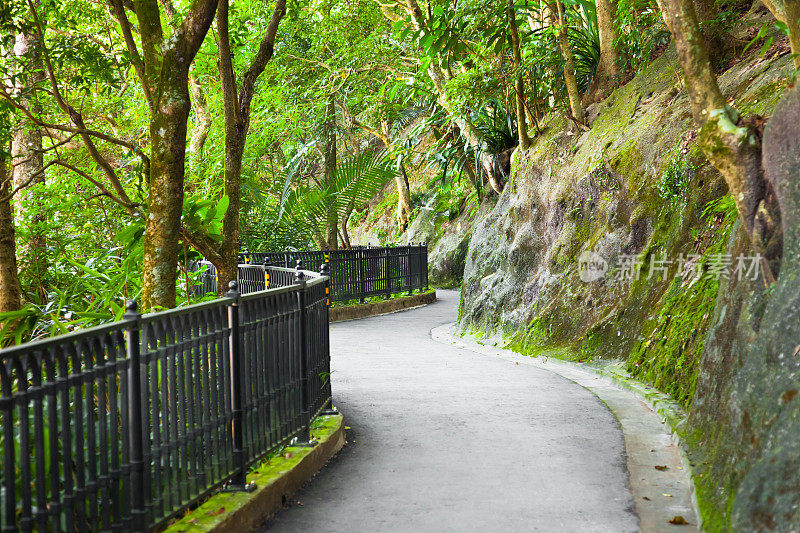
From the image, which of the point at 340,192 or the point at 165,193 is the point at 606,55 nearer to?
the point at 340,192

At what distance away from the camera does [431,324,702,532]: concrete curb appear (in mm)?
4656

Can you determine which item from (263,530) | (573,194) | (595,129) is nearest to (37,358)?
(263,530)

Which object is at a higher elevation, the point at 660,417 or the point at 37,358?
the point at 37,358

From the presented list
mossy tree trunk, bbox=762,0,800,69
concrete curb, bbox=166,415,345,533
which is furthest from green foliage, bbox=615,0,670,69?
concrete curb, bbox=166,415,345,533

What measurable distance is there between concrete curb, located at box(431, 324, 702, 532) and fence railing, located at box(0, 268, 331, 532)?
2.53m

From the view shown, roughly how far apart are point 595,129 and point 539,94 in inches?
126

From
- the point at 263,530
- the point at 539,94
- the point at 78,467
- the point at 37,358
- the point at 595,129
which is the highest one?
the point at 539,94

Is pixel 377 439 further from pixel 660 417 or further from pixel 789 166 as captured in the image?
pixel 789 166

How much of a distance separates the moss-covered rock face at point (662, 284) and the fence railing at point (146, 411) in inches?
114

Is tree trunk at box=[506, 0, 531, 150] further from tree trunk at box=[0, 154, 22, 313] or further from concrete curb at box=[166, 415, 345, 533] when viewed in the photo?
concrete curb at box=[166, 415, 345, 533]

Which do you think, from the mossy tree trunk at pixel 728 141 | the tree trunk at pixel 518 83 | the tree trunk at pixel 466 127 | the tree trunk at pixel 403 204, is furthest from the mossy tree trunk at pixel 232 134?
the tree trunk at pixel 403 204

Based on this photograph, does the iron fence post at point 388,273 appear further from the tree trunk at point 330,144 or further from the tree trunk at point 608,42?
the tree trunk at point 608,42

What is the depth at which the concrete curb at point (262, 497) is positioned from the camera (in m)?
4.14

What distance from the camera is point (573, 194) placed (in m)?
11.8
